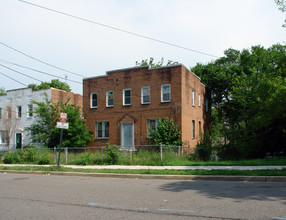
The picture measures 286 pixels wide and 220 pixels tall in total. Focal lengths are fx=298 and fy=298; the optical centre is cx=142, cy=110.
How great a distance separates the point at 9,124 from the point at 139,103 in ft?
60.8

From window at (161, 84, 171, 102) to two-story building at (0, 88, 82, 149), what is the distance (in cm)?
1381

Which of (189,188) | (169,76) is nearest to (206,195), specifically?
(189,188)

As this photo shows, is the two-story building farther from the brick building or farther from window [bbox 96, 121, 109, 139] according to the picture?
window [bbox 96, 121, 109, 139]

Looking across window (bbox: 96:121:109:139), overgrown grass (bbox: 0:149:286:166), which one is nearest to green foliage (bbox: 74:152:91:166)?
overgrown grass (bbox: 0:149:286:166)

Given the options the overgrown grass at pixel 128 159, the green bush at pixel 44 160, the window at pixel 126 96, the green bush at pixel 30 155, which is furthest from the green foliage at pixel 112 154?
the window at pixel 126 96

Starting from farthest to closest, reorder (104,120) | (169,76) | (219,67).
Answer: (219,67)
(104,120)
(169,76)

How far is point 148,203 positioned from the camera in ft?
22.9

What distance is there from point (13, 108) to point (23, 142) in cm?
460

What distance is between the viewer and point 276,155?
2156cm

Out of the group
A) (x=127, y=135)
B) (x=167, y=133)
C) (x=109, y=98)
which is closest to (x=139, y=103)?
(x=127, y=135)

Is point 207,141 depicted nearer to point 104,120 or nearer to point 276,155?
point 276,155

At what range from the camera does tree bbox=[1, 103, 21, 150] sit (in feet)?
116

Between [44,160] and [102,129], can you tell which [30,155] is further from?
[102,129]

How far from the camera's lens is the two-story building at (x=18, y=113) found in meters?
34.7
